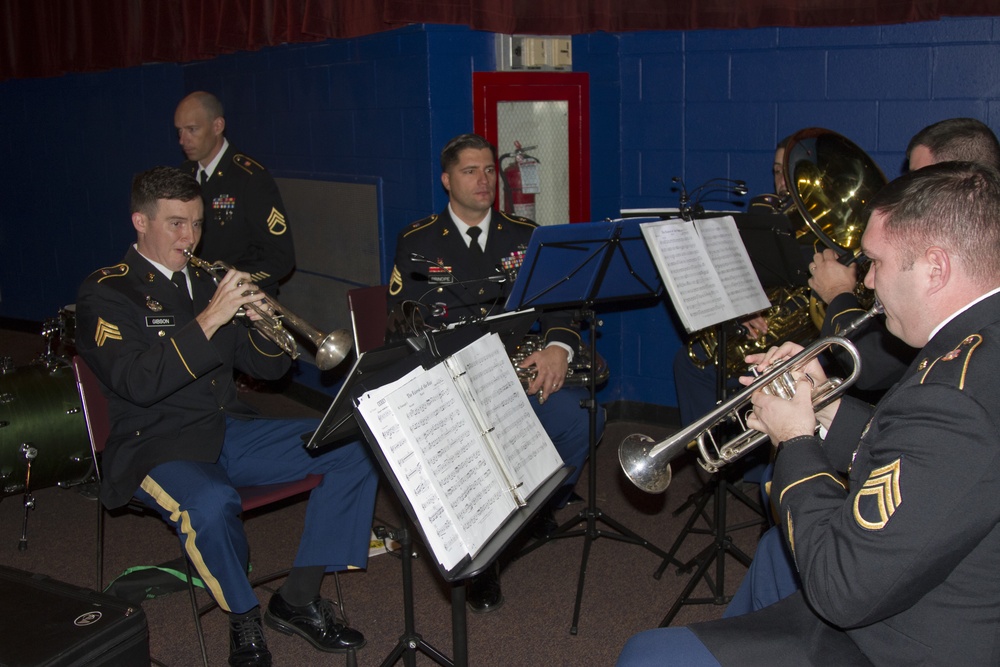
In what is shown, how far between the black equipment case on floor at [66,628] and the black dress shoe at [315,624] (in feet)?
2.47

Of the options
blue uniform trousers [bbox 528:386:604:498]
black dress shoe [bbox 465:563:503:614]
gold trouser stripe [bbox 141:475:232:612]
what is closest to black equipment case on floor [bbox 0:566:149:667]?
gold trouser stripe [bbox 141:475:232:612]

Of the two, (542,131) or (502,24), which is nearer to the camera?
(502,24)

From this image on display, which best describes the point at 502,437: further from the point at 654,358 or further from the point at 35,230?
the point at 35,230

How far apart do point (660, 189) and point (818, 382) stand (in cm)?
266

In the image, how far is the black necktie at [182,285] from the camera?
2.95 m

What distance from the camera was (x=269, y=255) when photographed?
438 centimetres

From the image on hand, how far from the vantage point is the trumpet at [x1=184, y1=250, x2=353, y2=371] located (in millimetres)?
2732

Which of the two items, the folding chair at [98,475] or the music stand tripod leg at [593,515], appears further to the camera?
the music stand tripod leg at [593,515]

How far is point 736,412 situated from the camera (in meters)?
2.06

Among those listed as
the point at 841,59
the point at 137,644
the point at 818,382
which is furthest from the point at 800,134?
the point at 137,644

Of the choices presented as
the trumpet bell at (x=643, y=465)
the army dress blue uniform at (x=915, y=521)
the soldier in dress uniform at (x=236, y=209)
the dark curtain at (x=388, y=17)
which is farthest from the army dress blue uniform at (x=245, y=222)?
the army dress blue uniform at (x=915, y=521)

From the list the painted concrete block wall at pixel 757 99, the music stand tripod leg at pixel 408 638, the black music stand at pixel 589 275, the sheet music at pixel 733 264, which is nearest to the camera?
the music stand tripod leg at pixel 408 638

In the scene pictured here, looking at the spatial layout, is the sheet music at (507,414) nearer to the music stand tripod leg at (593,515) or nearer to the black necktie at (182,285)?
the music stand tripod leg at (593,515)

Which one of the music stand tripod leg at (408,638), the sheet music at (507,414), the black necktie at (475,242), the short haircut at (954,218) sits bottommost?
the music stand tripod leg at (408,638)
